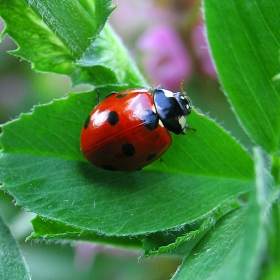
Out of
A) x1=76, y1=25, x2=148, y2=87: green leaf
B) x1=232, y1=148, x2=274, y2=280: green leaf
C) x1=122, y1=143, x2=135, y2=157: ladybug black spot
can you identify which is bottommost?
x1=122, y1=143, x2=135, y2=157: ladybug black spot

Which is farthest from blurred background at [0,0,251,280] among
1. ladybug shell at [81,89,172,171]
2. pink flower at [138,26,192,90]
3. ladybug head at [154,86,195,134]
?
ladybug shell at [81,89,172,171]

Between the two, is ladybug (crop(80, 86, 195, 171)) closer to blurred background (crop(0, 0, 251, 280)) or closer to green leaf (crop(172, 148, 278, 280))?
green leaf (crop(172, 148, 278, 280))

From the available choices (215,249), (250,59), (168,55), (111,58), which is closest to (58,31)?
(111,58)

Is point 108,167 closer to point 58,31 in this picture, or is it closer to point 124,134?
point 124,134

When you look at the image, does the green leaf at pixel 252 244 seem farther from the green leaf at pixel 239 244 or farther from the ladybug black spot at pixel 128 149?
the ladybug black spot at pixel 128 149

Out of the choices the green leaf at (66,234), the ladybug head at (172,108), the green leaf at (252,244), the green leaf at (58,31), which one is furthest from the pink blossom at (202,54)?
the green leaf at (252,244)

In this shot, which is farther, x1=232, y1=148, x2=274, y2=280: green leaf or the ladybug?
the ladybug
